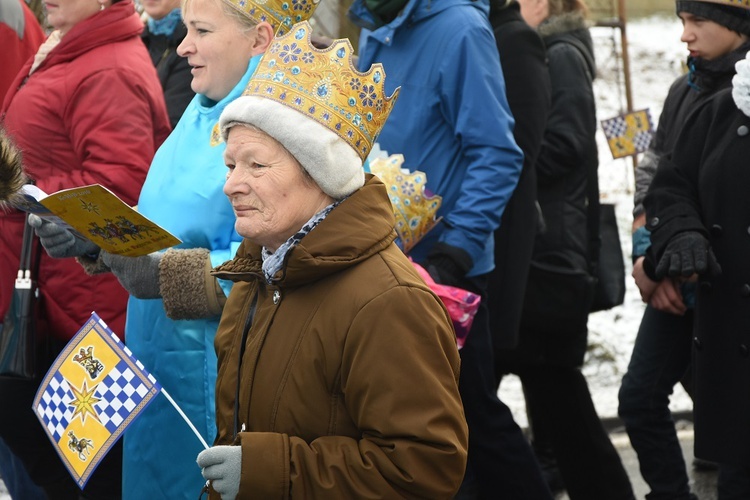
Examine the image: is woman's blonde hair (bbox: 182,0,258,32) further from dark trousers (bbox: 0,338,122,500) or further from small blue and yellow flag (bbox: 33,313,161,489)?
dark trousers (bbox: 0,338,122,500)

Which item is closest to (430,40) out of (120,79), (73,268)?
(120,79)

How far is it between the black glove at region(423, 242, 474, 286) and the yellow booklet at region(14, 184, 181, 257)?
124 centimetres

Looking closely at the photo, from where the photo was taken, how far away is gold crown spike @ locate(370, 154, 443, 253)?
4102 millimetres

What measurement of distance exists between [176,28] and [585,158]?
6.09ft

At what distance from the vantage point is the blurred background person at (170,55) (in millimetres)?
Answer: 5384

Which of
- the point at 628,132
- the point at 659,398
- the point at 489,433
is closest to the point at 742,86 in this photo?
the point at 659,398

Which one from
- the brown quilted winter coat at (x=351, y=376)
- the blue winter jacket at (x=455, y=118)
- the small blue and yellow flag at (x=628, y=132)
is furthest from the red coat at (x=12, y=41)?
the small blue and yellow flag at (x=628, y=132)

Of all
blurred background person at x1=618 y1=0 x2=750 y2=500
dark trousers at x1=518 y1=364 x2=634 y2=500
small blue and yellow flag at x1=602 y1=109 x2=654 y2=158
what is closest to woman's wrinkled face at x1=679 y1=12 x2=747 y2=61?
blurred background person at x1=618 y1=0 x2=750 y2=500

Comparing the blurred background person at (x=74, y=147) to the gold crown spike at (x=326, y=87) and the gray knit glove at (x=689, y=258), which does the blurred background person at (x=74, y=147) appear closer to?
the gold crown spike at (x=326, y=87)

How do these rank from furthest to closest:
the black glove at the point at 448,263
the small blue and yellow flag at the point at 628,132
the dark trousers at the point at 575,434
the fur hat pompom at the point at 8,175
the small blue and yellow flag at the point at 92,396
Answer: the small blue and yellow flag at the point at 628,132 < the dark trousers at the point at 575,434 < the black glove at the point at 448,263 < the fur hat pompom at the point at 8,175 < the small blue and yellow flag at the point at 92,396

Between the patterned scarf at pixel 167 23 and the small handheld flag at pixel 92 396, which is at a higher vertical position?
the small handheld flag at pixel 92 396

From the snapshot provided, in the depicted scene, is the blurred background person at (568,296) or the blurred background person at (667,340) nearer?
the blurred background person at (667,340)

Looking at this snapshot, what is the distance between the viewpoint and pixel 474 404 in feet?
14.9

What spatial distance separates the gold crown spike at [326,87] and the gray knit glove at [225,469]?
2.40 feet
